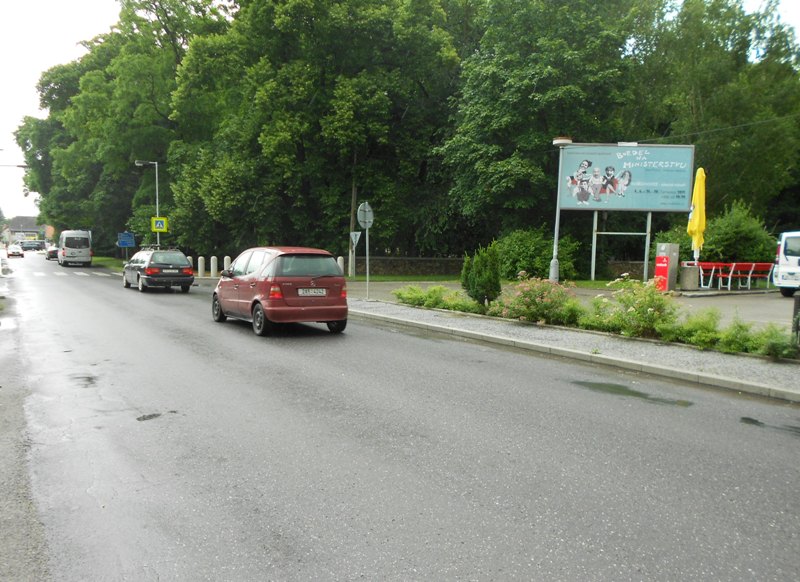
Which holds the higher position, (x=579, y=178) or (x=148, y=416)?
(x=579, y=178)

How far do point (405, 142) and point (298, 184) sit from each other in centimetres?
617

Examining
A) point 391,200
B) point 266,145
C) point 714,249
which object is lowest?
point 714,249

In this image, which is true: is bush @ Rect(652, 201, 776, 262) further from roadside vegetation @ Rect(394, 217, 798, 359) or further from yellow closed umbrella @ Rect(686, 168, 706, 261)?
roadside vegetation @ Rect(394, 217, 798, 359)

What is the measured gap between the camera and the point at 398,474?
451 cm

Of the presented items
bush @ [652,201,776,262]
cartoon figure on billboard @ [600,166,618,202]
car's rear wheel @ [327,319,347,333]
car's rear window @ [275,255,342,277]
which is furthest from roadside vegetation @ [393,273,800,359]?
bush @ [652,201,776,262]

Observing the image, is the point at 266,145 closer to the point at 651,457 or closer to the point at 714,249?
the point at 714,249

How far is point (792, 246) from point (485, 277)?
1198 centimetres

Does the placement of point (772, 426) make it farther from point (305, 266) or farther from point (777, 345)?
point (305, 266)

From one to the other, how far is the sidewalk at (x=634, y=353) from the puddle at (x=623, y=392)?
117cm

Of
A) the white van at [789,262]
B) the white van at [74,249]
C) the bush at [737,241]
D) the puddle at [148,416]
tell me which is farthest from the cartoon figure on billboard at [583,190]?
the white van at [74,249]

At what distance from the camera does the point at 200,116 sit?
3966 centimetres

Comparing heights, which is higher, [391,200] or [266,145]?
[266,145]

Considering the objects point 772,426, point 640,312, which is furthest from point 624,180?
point 772,426

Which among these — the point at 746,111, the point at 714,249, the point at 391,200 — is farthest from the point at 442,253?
the point at 746,111
